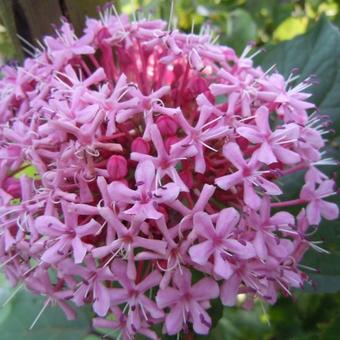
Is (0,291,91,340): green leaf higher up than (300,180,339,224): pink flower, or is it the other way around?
(300,180,339,224): pink flower

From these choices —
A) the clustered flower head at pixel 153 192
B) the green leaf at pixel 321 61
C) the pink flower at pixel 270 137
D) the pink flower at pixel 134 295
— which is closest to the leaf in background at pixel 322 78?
the green leaf at pixel 321 61

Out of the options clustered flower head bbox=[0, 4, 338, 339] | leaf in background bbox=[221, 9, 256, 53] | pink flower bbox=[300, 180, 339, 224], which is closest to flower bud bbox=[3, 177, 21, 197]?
clustered flower head bbox=[0, 4, 338, 339]

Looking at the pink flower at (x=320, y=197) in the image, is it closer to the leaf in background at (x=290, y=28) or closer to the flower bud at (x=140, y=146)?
the flower bud at (x=140, y=146)

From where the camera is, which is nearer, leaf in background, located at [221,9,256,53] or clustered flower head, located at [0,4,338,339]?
clustered flower head, located at [0,4,338,339]

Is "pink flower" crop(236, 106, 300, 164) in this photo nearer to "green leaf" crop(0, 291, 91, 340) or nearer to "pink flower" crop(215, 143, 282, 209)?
"pink flower" crop(215, 143, 282, 209)

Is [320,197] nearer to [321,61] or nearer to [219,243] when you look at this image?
[219,243]
